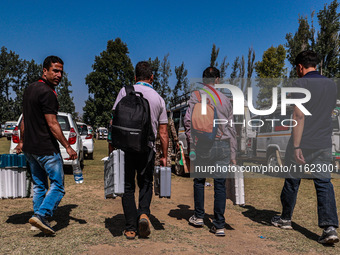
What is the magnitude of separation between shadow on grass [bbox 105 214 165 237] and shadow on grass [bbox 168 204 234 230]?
1.32 ft

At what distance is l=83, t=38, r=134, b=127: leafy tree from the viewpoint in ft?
152

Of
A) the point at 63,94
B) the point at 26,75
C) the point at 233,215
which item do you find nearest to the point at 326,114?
the point at 233,215

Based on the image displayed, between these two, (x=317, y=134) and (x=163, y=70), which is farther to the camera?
(x=163, y=70)

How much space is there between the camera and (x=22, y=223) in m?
4.34

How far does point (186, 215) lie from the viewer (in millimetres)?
5141

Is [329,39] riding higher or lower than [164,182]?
higher

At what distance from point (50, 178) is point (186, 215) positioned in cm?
222

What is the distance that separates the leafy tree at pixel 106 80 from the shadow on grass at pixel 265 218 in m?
41.0

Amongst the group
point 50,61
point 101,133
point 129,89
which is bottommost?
point 101,133

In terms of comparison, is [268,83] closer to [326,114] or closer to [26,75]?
[326,114]

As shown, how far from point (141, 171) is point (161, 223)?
109cm

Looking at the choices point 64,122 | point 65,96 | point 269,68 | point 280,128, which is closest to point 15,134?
point 64,122

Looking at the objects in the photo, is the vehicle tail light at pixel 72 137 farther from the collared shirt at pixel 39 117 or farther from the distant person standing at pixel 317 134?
the distant person standing at pixel 317 134

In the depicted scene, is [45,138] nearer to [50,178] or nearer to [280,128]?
[50,178]
